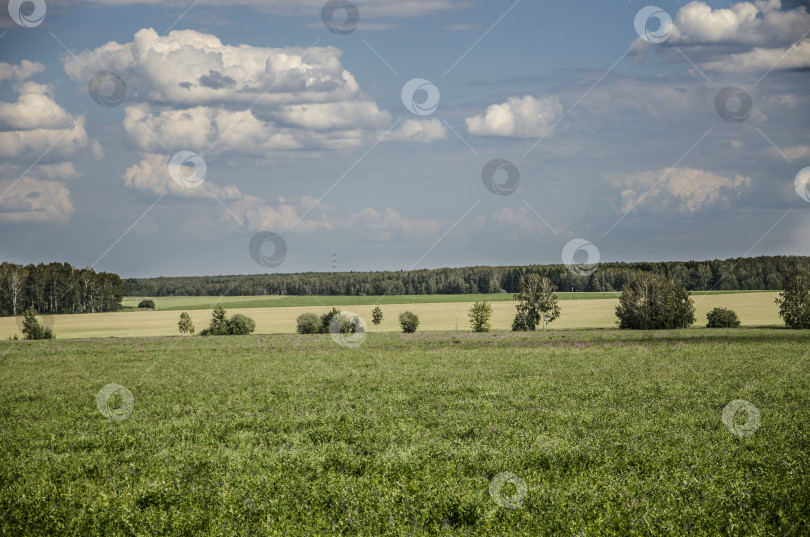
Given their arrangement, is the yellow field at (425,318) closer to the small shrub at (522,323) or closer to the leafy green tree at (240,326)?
the small shrub at (522,323)

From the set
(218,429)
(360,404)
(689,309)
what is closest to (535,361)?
(360,404)

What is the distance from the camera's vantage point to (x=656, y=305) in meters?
83.6

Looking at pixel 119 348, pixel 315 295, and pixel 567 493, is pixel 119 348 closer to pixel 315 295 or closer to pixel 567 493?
pixel 567 493

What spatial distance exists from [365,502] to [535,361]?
30.2 meters

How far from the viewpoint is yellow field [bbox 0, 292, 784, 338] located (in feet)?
310

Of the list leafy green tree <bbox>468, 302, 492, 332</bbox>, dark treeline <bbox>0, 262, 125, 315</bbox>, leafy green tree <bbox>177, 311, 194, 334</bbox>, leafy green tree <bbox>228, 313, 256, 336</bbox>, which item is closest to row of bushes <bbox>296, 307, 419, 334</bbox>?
leafy green tree <bbox>228, 313, 256, 336</bbox>

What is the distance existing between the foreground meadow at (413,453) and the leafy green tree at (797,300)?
176 ft

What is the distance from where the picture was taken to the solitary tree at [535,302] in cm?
9150

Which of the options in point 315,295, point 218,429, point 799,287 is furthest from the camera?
point 315,295

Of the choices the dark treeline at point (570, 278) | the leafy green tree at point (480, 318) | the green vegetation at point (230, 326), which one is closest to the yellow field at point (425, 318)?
the green vegetation at point (230, 326)

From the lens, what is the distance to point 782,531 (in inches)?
435

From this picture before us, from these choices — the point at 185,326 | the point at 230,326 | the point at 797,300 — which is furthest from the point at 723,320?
the point at 185,326

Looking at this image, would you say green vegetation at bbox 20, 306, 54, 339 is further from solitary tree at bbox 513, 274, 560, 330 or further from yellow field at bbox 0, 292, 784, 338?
solitary tree at bbox 513, 274, 560, 330

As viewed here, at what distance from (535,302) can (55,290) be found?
10910cm
